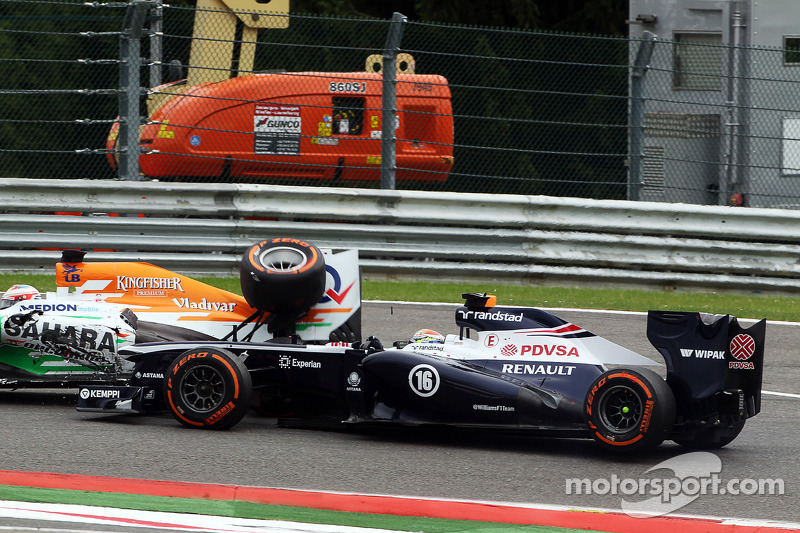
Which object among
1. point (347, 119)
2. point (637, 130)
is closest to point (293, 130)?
point (347, 119)

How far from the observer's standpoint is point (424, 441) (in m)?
6.38

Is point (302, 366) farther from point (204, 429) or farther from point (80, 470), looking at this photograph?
point (80, 470)

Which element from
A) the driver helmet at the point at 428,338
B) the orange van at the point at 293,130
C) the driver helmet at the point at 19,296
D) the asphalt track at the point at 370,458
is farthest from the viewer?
the orange van at the point at 293,130

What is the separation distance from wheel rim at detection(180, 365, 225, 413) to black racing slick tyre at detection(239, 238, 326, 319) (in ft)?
2.07

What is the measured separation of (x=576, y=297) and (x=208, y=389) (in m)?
5.41

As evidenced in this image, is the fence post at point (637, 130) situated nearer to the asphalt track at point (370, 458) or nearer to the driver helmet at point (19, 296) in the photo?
the asphalt track at point (370, 458)

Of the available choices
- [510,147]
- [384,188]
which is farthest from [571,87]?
[384,188]

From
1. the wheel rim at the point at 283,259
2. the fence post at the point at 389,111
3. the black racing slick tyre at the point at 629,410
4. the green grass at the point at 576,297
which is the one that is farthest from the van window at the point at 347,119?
the black racing slick tyre at the point at 629,410

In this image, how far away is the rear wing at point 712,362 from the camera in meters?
5.93

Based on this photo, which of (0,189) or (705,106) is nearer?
(0,189)

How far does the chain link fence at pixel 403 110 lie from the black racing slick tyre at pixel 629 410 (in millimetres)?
5522

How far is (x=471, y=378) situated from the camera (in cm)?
612

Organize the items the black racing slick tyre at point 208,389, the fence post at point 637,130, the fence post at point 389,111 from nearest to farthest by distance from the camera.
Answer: the black racing slick tyre at point 208,389
the fence post at point 389,111
the fence post at point 637,130

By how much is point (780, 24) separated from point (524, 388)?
896cm
